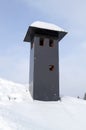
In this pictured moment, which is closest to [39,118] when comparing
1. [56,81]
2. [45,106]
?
[45,106]

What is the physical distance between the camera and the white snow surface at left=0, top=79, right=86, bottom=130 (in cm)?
626

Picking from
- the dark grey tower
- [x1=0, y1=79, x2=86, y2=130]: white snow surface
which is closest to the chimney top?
the dark grey tower

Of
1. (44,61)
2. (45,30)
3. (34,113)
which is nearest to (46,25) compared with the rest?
(45,30)

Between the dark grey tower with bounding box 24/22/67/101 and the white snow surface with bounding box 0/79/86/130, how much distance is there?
1.97ft

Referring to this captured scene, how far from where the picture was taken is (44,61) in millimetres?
11039

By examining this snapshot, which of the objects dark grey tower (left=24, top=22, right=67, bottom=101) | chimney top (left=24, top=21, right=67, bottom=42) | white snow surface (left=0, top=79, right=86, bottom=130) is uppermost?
chimney top (left=24, top=21, right=67, bottom=42)

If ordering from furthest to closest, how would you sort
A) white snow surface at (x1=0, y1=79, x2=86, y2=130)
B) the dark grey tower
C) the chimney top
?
1. the chimney top
2. the dark grey tower
3. white snow surface at (x1=0, y1=79, x2=86, y2=130)

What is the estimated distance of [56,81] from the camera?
433 inches

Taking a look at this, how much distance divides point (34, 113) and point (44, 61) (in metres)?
3.75

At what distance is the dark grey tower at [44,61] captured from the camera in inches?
417

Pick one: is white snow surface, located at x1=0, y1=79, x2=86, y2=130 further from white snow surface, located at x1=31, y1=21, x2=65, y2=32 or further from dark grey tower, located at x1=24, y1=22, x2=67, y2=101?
white snow surface, located at x1=31, y1=21, x2=65, y2=32

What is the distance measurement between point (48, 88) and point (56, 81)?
0.61 m

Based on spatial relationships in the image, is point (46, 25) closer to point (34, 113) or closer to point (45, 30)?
point (45, 30)

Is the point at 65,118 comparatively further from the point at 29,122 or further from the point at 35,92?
the point at 35,92
